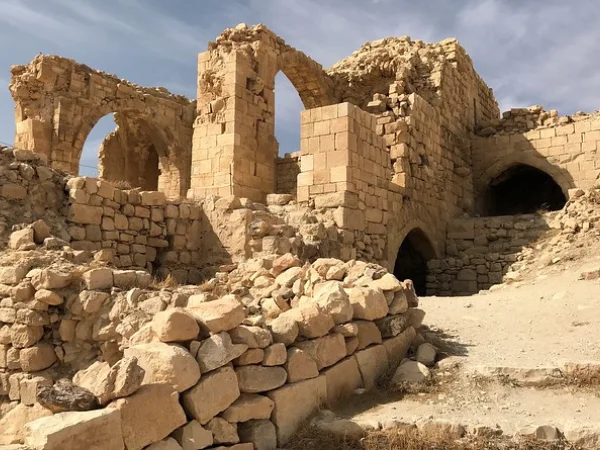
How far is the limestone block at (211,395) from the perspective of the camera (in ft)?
11.1

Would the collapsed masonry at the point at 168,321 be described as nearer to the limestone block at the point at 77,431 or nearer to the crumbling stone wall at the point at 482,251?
the limestone block at the point at 77,431

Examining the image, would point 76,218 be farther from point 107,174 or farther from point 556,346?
point 107,174

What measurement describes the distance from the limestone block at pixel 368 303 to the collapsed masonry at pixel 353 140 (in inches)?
148

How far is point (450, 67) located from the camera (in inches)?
550

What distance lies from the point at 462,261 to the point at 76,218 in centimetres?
798

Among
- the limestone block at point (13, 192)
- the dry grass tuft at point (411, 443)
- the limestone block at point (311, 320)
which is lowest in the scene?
the dry grass tuft at point (411, 443)

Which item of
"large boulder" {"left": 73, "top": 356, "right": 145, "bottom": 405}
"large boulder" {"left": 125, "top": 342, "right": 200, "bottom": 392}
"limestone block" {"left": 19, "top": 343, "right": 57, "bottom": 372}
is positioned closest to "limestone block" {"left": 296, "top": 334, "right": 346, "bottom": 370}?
"large boulder" {"left": 125, "top": 342, "right": 200, "bottom": 392}

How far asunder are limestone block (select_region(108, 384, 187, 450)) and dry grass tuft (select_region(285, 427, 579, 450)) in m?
0.87

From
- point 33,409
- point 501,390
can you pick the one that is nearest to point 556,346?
point 501,390

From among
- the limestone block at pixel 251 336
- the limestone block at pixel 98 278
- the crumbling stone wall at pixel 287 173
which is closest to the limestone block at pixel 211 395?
the limestone block at pixel 251 336

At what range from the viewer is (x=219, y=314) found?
3.80 metres

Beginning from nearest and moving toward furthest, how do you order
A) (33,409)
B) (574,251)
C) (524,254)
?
(33,409)
(574,251)
(524,254)

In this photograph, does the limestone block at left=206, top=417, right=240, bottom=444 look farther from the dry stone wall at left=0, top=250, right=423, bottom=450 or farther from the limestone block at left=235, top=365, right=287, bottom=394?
the limestone block at left=235, top=365, right=287, bottom=394

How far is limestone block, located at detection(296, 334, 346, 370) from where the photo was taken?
4211mm
